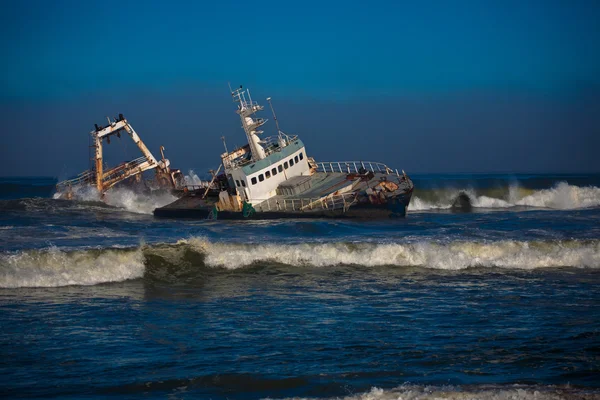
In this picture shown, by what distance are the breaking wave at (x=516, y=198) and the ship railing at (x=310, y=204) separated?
1417 cm

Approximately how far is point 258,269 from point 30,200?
30.9 m

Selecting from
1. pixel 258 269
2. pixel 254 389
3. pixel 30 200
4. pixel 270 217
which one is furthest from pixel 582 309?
pixel 30 200

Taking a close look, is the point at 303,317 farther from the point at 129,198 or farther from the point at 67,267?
the point at 129,198

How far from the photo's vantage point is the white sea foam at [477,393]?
9109 millimetres

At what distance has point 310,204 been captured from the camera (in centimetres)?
3509

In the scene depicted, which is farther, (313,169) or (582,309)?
(313,169)

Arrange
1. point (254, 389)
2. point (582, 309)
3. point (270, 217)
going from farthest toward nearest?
point (270, 217), point (582, 309), point (254, 389)

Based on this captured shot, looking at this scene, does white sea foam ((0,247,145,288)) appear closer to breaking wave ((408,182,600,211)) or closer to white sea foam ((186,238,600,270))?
white sea foam ((186,238,600,270))

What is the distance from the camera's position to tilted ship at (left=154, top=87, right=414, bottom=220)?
114ft

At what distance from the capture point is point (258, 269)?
20.8 meters

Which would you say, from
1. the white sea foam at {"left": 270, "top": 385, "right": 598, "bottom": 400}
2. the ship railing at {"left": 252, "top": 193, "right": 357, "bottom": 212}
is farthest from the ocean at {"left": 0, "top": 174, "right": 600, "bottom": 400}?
the ship railing at {"left": 252, "top": 193, "right": 357, "bottom": 212}

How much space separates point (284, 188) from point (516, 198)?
76.8ft

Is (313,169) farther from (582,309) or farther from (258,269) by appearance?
(582,309)

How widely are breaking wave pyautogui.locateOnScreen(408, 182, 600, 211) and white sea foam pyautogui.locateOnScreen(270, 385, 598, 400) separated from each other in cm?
3881
